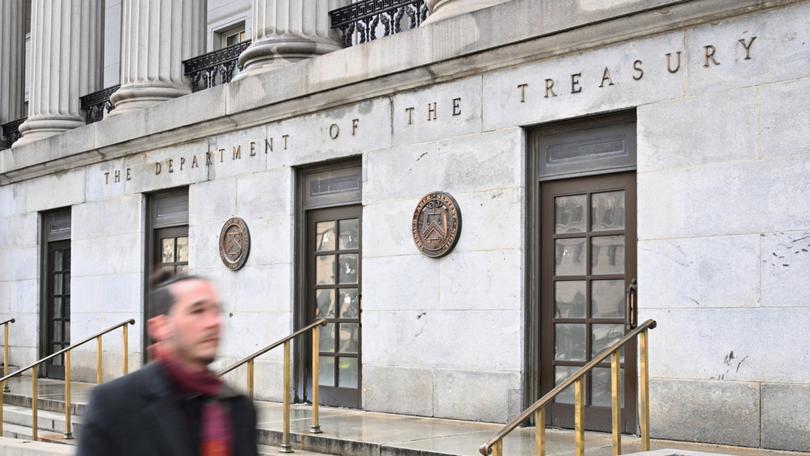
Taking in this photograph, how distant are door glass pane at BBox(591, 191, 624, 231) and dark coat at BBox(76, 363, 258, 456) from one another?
26.7 feet

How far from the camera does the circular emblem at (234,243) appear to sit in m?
14.7

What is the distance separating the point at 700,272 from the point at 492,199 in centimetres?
250

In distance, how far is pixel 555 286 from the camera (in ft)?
36.5

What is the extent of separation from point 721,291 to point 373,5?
6.31 m

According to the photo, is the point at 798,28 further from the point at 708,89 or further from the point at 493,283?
the point at 493,283

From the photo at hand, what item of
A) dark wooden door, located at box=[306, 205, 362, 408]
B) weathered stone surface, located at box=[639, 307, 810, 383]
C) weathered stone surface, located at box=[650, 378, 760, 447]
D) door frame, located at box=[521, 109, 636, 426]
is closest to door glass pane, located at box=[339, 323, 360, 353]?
dark wooden door, located at box=[306, 205, 362, 408]

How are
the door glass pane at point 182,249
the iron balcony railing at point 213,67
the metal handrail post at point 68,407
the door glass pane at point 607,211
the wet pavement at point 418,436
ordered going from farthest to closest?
the iron balcony railing at point 213,67, the door glass pane at point 182,249, the metal handrail post at point 68,407, the door glass pane at point 607,211, the wet pavement at point 418,436

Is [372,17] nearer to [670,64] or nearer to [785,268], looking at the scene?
[670,64]


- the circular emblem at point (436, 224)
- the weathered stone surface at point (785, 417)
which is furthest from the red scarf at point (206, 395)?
the circular emblem at point (436, 224)

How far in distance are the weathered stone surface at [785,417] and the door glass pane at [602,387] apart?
1.81 m

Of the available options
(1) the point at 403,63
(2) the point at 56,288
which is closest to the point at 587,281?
(1) the point at 403,63

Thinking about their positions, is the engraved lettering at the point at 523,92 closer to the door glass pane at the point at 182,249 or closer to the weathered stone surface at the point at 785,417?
the weathered stone surface at the point at 785,417

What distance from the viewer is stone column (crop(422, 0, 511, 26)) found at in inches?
467

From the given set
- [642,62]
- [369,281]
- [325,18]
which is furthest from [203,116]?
[642,62]
